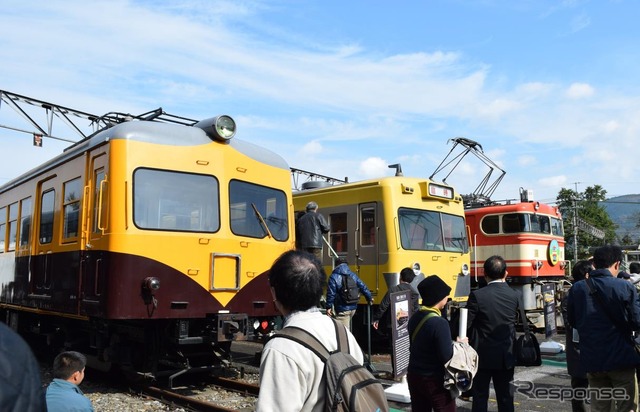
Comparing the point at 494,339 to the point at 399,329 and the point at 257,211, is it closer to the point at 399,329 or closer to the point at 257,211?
the point at 399,329

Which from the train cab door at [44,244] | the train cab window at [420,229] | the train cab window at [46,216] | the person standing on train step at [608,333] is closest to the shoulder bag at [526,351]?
the person standing on train step at [608,333]

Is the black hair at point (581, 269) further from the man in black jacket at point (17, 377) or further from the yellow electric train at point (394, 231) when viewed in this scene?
the man in black jacket at point (17, 377)

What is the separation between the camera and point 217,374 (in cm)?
923

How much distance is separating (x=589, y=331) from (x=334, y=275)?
13.8 ft

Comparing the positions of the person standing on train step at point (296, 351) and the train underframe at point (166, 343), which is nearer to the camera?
the person standing on train step at point (296, 351)

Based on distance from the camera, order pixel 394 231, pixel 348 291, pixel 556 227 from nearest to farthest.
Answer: pixel 348 291 → pixel 394 231 → pixel 556 227

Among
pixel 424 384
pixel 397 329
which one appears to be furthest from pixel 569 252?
pixel 424 384

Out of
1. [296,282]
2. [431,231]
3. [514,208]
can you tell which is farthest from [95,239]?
[514,208]

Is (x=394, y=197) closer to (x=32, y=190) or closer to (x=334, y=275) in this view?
(x=334, y=275)

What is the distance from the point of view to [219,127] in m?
8.28

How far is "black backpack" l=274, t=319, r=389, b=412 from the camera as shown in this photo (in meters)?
2.33

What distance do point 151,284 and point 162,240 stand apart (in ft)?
1.94

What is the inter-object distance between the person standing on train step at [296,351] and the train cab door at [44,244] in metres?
7.08

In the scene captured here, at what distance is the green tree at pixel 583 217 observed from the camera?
52.8 m
